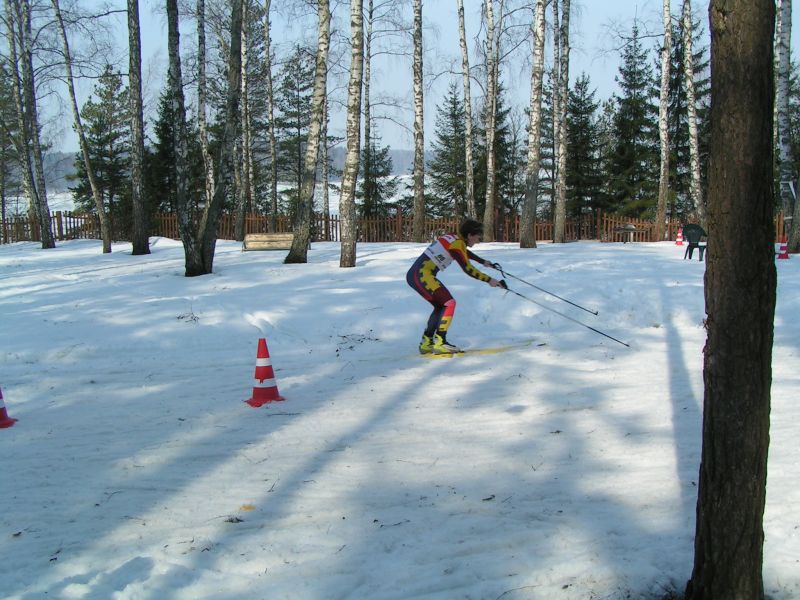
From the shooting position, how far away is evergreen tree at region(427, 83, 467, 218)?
38.5 m

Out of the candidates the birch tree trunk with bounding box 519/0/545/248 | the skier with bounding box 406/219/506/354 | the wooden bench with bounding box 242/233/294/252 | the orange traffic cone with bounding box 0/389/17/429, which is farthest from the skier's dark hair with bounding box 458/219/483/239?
the wooden bench with bounding box 242/233/294/252

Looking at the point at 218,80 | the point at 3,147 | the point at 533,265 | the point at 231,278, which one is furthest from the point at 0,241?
the point at 533,265

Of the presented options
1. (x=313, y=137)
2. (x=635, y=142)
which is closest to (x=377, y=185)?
(x=635, y=142)

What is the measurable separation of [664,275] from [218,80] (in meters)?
25.8

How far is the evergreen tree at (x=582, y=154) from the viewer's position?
3809cm

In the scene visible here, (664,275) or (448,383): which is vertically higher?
(664,275)

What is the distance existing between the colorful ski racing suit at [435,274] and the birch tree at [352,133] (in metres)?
5.78

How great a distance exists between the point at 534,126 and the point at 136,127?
1168 cm

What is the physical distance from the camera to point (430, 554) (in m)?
3.27

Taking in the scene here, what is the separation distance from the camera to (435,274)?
8047 mm

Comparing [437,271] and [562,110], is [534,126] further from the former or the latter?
[437,271]

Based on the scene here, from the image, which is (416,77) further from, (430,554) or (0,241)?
(0,241)

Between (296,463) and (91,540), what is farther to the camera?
(296,463)

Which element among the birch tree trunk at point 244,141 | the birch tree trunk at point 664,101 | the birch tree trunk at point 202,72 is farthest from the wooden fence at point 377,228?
the birch tree trunk at point 202,72
